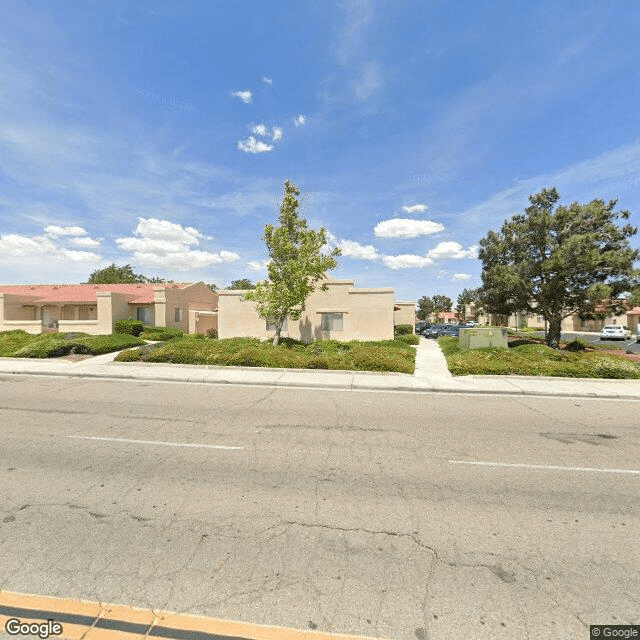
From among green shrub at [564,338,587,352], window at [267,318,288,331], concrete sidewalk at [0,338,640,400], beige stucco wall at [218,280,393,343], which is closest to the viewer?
concrete sidewalk at [0,338,640,400]

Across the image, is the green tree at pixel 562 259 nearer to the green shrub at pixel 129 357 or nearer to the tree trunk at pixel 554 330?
the tree trunk at pixel 554 330

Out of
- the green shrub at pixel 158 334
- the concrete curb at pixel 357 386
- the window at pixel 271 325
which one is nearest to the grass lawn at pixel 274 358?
the concrete curb at pixel 357 386

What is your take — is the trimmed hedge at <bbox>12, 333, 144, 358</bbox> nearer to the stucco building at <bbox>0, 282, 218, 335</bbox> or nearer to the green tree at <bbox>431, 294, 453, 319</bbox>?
the stucco building at <bbox>0, 282, 218, 335</bbox>

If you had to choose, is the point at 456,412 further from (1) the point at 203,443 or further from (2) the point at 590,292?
(2) the point at 590,292

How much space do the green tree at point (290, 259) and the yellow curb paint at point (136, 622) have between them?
16176mm

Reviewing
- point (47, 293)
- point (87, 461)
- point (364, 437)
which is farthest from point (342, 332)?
point (47, 293)

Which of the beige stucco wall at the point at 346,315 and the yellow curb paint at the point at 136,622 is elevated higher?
the beige stucco wall at the point at 346,315

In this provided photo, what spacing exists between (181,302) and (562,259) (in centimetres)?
2991

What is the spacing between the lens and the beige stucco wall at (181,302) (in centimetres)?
2952

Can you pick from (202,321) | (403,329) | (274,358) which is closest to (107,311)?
(202,321)

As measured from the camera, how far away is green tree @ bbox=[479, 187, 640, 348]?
64.3 feet

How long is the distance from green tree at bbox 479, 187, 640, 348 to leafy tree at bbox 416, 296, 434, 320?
7150cm

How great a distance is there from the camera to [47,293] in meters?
33.1

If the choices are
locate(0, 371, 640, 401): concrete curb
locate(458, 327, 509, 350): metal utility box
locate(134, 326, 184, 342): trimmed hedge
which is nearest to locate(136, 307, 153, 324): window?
locate(134, 326, 184, 342): trimmed hedge
